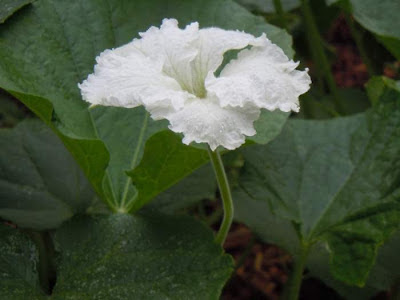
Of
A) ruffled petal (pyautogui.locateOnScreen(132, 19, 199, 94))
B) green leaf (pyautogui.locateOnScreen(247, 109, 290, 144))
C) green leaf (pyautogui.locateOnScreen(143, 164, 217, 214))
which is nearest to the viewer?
ruffled petal (pyautogui.locateOnScreen(132, 19, 199, 94))

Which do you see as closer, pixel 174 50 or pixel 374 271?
pixel 174 50

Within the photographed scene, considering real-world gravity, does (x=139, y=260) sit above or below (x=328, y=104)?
above

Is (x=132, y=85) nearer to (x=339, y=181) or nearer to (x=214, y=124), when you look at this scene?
(x=214, y=124)

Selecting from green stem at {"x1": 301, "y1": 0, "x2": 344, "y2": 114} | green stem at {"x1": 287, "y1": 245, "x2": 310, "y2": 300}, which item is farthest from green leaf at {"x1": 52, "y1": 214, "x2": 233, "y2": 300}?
green stem at {"x1": 301, "y1": 0, "x2": 344, "y2": 114}

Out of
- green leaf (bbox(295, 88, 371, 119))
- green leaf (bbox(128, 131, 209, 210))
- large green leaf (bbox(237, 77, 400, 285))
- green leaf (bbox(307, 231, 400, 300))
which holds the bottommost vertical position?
green leaf (bbox(295, 88, 371, 119))

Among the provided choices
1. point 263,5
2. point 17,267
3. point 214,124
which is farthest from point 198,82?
point 263,5

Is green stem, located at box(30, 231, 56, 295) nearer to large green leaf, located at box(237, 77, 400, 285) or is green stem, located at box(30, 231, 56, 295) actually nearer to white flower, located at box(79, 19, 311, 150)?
large green leaf, located at box(237, 77, 400, 285)

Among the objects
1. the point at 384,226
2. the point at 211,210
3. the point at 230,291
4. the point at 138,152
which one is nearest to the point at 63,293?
the point at 138,152
